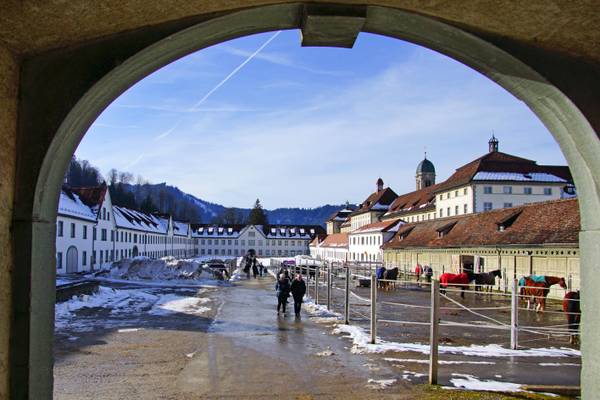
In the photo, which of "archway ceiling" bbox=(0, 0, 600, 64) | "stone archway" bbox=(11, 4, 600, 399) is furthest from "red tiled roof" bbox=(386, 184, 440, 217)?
"archway ceiling" bbox=(0, 0, 600, 64)

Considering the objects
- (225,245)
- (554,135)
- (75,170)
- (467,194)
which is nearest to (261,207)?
(225,245)

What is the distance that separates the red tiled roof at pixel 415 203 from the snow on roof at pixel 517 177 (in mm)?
11800

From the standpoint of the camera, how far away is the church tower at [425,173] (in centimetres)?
9292

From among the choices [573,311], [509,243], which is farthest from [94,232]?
[573,311]

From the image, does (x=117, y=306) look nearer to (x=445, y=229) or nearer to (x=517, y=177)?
(x=445, y=229)

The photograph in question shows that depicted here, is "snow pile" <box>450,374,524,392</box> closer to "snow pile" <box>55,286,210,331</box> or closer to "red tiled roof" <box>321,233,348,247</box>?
"snow pile" <box>55,286,210,331</box>

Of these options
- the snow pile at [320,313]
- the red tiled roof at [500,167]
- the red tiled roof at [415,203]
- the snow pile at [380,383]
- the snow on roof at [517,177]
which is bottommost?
the snow pile at [320,313]

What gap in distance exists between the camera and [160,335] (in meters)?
12.7

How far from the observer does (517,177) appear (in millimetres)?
57000

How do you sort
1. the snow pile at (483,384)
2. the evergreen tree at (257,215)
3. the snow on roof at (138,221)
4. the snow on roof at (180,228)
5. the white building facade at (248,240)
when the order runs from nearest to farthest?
the snow pile at (483,384)
the snow on roof at (138,221)
the snow on roof at (180,228)
the white building facade at (248,240)
the evergreen tree at (257,215)

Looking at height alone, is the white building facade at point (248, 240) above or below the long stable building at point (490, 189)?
below

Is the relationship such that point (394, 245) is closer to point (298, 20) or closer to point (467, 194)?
point (467, 194)

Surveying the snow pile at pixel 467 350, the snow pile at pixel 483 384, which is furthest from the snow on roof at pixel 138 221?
the snow pile at pixel 483 384

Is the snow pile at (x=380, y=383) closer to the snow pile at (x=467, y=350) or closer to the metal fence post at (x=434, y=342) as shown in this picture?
the metal fence post at (x=434, y=342)
